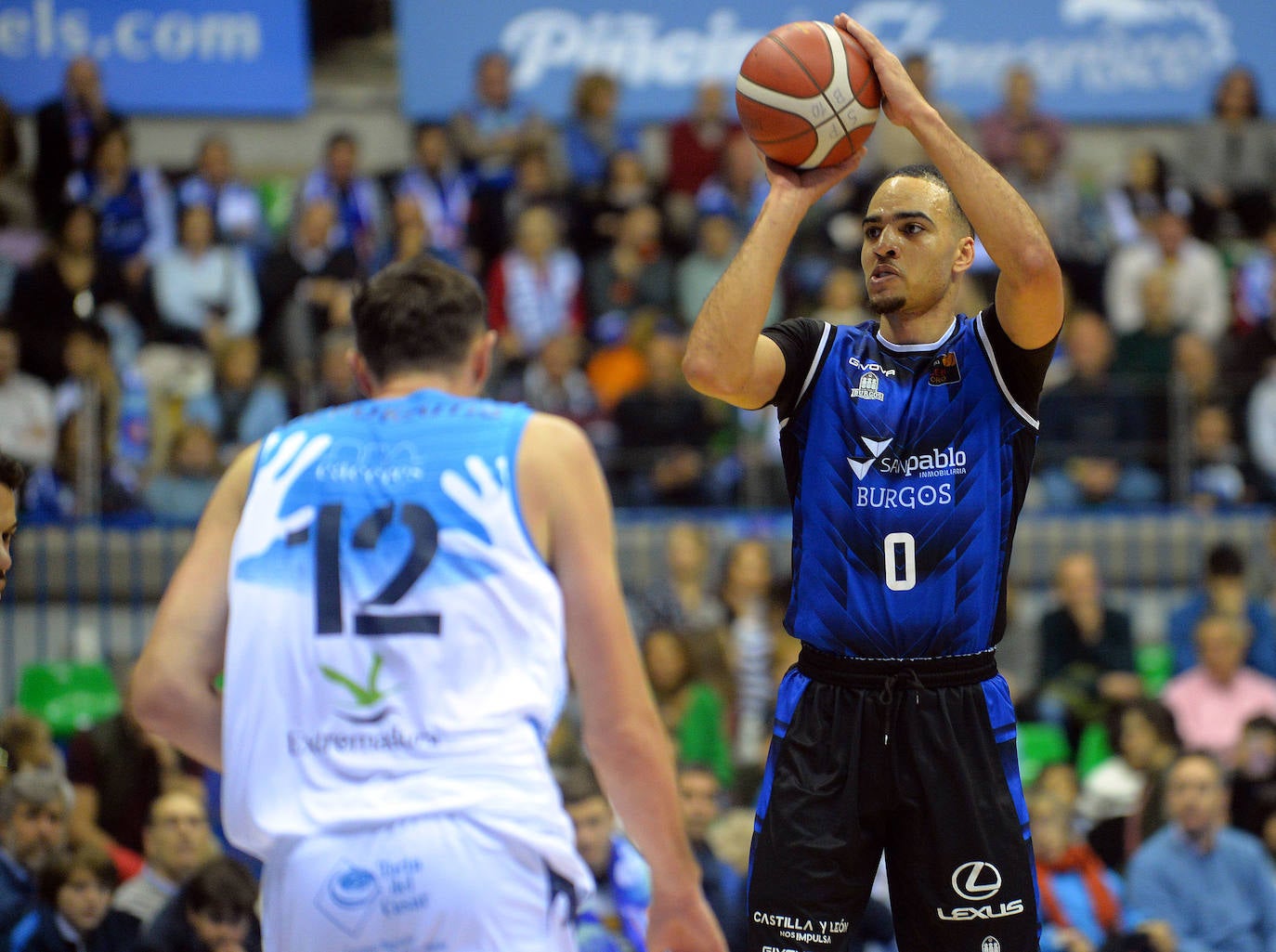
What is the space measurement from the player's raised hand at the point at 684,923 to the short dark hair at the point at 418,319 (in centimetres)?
135

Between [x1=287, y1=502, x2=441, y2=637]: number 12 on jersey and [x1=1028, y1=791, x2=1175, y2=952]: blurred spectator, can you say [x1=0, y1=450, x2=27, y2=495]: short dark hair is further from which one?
[x1=1028, y1=791, x2=1175, y2=952]: blurred spectator

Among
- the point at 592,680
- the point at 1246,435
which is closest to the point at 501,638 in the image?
the point at 592,680

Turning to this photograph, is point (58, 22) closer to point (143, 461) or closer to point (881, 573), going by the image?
point (143, 461)

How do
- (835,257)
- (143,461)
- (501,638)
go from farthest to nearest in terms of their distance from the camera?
1. (835,257)
2. (143,461)
3. (501,638)

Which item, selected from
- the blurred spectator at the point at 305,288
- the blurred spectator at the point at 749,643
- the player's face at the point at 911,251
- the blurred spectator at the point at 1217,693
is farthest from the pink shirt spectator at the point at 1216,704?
the blurred spectator at the point at 305,288

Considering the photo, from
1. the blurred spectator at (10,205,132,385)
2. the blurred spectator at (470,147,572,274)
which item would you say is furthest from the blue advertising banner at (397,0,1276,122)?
the blurred spectator at (10,205,132,385)

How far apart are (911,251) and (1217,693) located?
6.98 metres

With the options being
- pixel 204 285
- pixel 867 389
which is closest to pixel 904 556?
pixel 867 389

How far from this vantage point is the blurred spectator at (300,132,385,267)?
593 inches

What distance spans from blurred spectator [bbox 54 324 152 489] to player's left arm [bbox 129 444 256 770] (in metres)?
9.61

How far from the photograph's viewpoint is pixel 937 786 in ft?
15.7

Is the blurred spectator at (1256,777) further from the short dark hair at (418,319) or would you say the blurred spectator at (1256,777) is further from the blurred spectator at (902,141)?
the short dark hair at (418,319)

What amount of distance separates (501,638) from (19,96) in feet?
47.7

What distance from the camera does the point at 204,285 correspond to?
14.6 m
